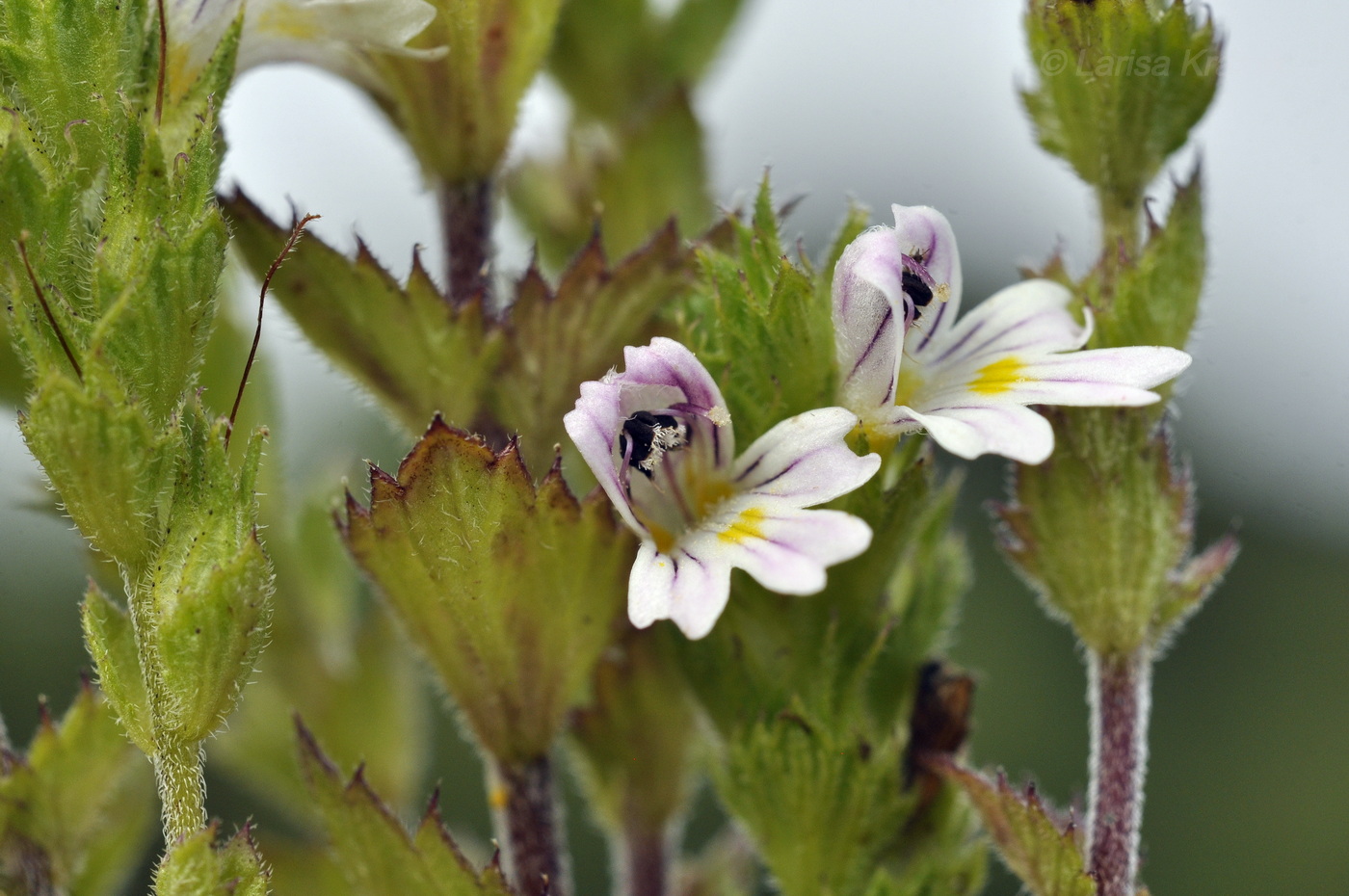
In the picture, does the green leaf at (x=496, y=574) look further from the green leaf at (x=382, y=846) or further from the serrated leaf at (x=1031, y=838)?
the serrated leaf at (x=1031, y=838)

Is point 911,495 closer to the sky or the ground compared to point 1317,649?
closer to the sky

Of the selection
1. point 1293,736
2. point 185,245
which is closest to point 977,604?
point 1293,736

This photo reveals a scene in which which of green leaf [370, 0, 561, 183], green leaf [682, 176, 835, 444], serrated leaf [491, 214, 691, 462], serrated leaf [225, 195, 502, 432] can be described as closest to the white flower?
green leaf [370, 0, 561, 183]

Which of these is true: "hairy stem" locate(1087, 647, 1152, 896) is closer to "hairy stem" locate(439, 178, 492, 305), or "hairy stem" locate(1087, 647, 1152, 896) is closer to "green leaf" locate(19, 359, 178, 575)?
"hairy stem" locate(439, 178, 492, 305)

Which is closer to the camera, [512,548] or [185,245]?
[185,245]

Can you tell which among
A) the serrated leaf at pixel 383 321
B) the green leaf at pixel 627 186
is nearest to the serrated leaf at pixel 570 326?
the serrated leaf at pixel 383 321

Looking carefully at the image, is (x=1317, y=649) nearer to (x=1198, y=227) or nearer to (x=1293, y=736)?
(x=1293, y=736)
